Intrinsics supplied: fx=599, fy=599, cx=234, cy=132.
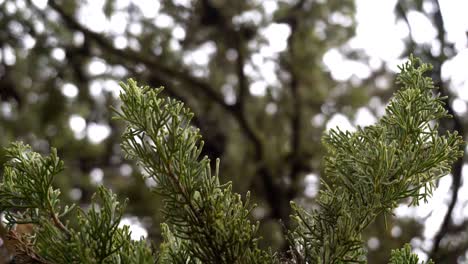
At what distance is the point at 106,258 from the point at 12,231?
105mm

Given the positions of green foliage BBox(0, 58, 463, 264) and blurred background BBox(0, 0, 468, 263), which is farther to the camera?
blurred background BBox(0, 0, 468, 263)

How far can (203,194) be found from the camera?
471 millimetres

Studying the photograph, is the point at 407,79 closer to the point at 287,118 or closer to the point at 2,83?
the point at 287,118

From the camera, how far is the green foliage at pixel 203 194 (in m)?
0.46

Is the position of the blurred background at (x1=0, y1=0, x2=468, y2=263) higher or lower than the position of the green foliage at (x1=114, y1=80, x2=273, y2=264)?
higher

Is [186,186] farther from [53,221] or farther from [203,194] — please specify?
[53,221]

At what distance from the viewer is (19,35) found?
84.6 inches

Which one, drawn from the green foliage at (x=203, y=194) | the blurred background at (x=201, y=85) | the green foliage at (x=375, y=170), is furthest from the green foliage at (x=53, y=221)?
Answer: the blurred background at (x=201, y=85)

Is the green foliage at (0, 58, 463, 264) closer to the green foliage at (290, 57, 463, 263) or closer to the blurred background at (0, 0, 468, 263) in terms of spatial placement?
the green foliage at (290, 57, 463, 263)

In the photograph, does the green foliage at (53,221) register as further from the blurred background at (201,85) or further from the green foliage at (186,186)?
the blurred background at (201,85)

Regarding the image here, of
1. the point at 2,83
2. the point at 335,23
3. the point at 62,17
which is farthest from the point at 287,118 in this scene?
the point at 2,83

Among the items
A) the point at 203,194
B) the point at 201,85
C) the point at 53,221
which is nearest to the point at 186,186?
the point at 203,194

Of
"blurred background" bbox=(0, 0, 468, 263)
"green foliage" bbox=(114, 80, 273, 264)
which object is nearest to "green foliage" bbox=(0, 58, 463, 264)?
"green foliage" bbox=(114, 80, 273, 264)

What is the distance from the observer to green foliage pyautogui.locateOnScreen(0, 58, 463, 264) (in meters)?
0.46
